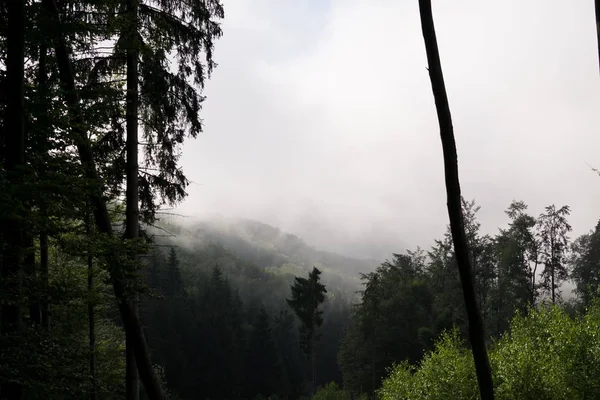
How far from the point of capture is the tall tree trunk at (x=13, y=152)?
6.38 metres

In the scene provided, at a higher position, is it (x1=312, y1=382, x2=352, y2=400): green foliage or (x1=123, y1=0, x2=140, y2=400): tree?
(x1=123, y1=0, x2=140, y2=400): tree

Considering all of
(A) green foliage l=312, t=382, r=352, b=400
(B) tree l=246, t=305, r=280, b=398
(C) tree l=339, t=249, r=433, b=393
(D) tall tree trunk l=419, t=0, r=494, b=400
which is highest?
(D) tall tree trunk l=419, t=0, r=494, b=400

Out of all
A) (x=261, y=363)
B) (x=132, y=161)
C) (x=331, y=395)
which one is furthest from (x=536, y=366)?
(x=261, y=363)

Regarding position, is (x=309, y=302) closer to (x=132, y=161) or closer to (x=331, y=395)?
(x=331, y=395)

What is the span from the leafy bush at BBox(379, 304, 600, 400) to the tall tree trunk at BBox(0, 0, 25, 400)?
1917 cm

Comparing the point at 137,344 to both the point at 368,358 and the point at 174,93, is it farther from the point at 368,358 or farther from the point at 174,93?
the point at 368,358

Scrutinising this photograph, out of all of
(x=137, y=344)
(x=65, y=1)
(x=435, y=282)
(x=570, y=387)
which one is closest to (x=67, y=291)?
(x=137, y=344)

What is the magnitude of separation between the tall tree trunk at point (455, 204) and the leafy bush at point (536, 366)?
15809 millimetres

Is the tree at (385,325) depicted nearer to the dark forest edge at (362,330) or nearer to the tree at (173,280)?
the dark forest edge at (362,330)

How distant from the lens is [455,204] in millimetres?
5965

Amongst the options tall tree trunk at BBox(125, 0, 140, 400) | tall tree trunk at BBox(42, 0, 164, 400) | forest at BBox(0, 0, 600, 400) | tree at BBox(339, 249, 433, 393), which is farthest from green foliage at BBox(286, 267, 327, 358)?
tall tree trunk at BBox(42, 0, 164, 400)

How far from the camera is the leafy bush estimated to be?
1855cm

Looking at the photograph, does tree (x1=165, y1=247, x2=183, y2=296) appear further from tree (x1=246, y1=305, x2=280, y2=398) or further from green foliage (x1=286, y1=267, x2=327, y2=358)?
green foliage (x1=286, y1=267, x2=327, y2=358)

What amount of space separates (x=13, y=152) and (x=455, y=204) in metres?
6.23
